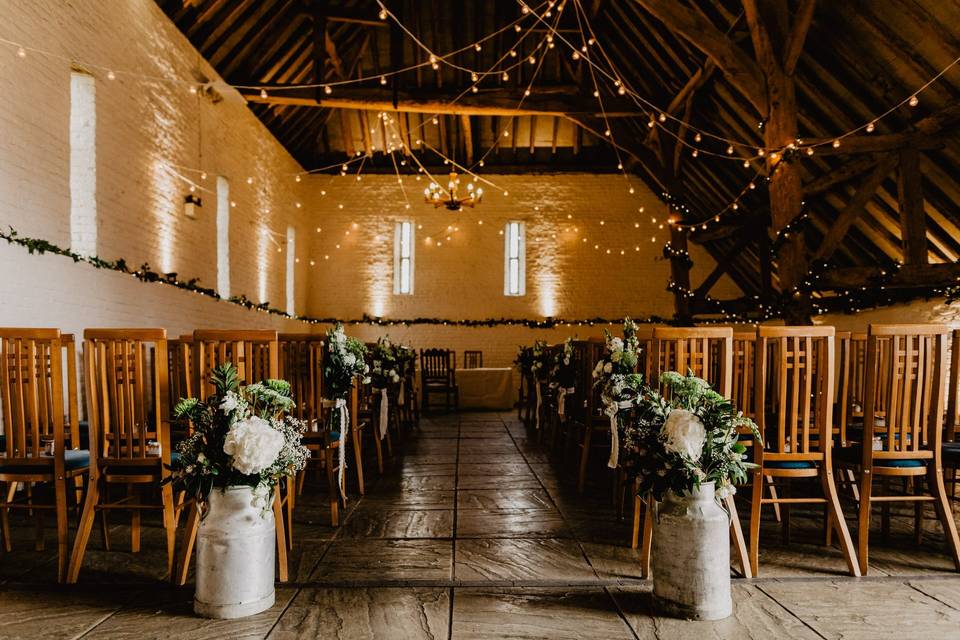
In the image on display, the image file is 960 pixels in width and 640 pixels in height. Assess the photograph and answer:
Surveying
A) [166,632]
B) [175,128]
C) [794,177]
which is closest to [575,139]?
[794,177]

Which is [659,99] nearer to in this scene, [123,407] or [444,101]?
[444,101]

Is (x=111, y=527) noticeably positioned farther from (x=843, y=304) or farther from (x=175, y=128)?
(x=843, y=304)

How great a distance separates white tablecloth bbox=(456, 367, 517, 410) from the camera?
9.67 m

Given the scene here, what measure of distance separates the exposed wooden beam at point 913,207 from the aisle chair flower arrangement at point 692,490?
4832 millimetres

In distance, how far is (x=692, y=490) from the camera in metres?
2.26

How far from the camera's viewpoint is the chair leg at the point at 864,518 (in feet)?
8.83

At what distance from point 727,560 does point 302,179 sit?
11.7 metres

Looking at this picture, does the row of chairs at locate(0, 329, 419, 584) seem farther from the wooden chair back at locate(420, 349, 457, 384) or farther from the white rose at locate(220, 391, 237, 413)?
the wooden chair back at locate(420, 349, 457, 384)

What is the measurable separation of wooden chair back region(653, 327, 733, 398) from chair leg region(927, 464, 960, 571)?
945 millimetres

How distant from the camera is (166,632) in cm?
214

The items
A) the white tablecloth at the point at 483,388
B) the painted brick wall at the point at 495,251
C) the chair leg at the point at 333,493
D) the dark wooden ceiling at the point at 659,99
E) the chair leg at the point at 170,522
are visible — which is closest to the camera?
the chair leg at the point at 170,522

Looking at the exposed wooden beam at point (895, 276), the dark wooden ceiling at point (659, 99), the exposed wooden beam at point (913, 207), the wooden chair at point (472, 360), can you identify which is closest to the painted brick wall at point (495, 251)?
the dark wooden ceiling at point (659, 99)

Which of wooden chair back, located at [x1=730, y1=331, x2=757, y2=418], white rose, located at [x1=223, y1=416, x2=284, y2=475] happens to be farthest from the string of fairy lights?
white rose, located at [x1=223, y1=416, x2=284, y2=475]

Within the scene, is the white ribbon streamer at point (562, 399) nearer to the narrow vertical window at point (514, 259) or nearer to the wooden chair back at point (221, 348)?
the wooden chair back at point (221, 348)
